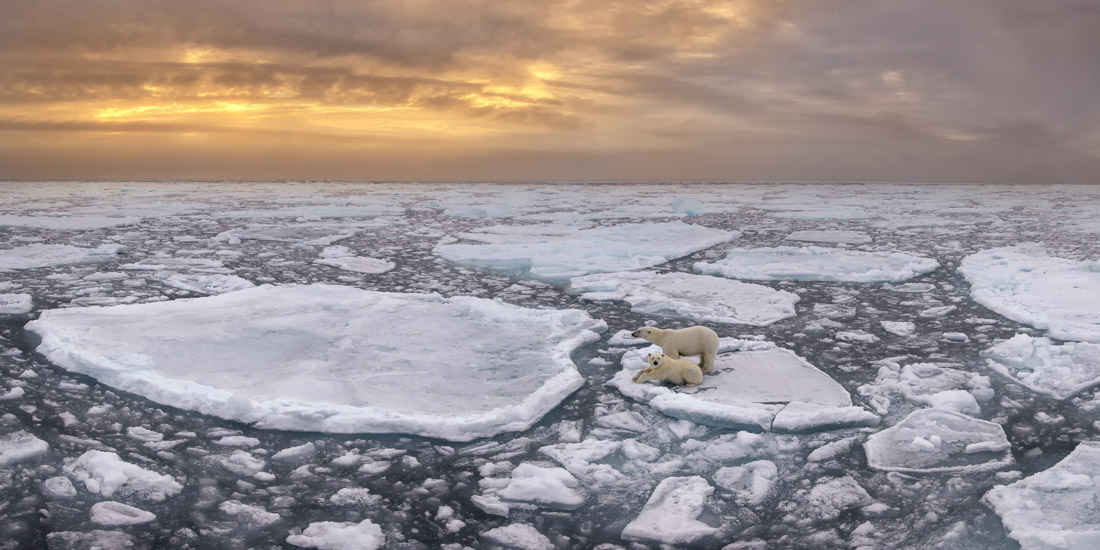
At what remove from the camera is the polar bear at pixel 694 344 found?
438 cm

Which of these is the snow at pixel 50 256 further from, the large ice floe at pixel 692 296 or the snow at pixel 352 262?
the large ice floe at pixel 692 296

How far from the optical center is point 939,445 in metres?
3.44

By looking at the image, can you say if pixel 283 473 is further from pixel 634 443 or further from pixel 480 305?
pixel 480 305

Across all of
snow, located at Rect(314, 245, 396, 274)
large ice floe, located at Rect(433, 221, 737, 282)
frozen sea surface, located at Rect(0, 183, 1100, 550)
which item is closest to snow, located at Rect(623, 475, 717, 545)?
frozen sea surface, located at Rect(0, 183, 1100, 550)

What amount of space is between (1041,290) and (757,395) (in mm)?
4680

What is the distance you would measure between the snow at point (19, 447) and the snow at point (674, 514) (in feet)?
8.79

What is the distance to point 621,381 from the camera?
4.41m

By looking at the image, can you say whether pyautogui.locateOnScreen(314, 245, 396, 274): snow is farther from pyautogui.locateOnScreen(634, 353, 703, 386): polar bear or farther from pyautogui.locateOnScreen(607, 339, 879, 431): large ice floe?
pyautogui.locateOnScreen(634, 353, 703, 386): polar bear

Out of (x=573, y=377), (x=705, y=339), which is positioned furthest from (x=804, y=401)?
(x=573, y=377)

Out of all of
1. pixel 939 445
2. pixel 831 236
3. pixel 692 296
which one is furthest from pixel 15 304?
pixel 831 236

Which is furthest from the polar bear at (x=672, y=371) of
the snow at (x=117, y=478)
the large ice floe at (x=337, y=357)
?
the snow at (x=117, y=478)

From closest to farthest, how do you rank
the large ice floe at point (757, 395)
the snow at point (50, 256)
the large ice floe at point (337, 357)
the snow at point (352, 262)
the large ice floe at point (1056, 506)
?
the large ice floe at point (1056, 506) < the large ice floe at point (757, 395) < the large ice floe at point (337, 357) < the snow at point (50, 256) < the snow at point (352, 262)

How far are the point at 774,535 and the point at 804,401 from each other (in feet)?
4.86

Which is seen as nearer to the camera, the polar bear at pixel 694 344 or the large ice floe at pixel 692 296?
the polar bear at pixel 694 344
